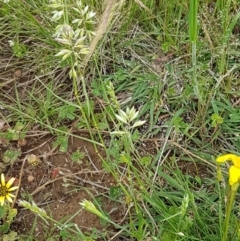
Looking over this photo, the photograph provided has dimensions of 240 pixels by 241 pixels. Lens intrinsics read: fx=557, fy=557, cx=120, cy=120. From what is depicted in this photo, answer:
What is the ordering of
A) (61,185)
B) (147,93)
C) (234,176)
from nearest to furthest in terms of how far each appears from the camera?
(234,176)
(61,185)
(147,93)

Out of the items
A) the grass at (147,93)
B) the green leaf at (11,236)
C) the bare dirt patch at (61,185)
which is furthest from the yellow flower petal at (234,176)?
the green leaf at (11,236)

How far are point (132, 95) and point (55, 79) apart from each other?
30cm

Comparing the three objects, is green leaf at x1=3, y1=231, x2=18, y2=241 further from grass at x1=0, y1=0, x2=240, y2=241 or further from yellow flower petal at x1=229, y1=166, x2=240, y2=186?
yellow flower petal at x1=229, y1=166, x2=240, y2=186

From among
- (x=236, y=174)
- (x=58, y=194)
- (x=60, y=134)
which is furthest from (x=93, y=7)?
(x=236, y=174)

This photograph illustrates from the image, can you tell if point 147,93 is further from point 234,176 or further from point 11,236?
point 234,176

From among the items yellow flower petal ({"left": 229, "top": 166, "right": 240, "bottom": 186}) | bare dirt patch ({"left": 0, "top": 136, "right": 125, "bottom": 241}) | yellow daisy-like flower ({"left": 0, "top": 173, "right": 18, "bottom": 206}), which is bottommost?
bare dirt patch ({"left": 0, "top": 136, "right": 125, "bottom": 241})

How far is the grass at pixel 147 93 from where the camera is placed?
1772mm

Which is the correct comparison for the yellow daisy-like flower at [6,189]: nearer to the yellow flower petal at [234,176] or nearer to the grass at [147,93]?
the grass at [147,93]

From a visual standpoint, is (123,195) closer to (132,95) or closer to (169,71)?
(132,95)

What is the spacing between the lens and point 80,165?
6.31 feet

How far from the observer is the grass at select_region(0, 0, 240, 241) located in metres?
1.77

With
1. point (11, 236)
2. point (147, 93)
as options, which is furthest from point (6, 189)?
point (147, 93)

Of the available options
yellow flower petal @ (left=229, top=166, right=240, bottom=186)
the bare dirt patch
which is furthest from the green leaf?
yellow flower petal @ (left=229, top=166, right=240, bottom=186)

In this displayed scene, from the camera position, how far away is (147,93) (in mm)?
2008
